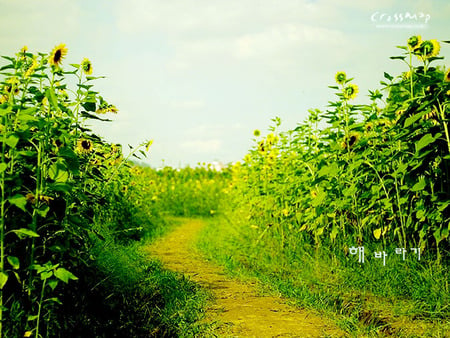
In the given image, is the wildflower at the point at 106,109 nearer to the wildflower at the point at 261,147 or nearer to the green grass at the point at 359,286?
the green grass at the point at 359,286

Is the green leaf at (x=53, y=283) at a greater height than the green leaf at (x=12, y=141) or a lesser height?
lesser

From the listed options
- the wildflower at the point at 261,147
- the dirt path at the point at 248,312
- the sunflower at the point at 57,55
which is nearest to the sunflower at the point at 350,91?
the dirt path at the point at 248,312

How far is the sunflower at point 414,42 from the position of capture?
4367 mm

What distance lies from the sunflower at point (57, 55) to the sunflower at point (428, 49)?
282 centimetres

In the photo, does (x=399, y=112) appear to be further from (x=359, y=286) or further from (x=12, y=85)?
(x=12, y=85)

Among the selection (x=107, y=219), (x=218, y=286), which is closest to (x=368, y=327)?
(x=218, y=286)

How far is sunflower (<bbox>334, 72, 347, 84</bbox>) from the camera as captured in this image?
4992mm

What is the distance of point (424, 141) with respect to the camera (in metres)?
3.99

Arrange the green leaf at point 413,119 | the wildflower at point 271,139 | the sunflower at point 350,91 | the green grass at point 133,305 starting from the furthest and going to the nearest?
the wildflower at point 271,139 → the sunflower at point 350,91 → the green leaf at point 413,119 → the green grass at point 133,305

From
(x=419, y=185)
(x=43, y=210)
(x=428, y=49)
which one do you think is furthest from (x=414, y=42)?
(x=43, y=210)

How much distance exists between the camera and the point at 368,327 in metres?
3.51

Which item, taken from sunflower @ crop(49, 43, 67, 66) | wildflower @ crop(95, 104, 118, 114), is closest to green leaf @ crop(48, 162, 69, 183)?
sunflower @ crop(49, 43, 67, 66)

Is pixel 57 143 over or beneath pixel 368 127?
beneath

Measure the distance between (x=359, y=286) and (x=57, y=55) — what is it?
295 centimetres
